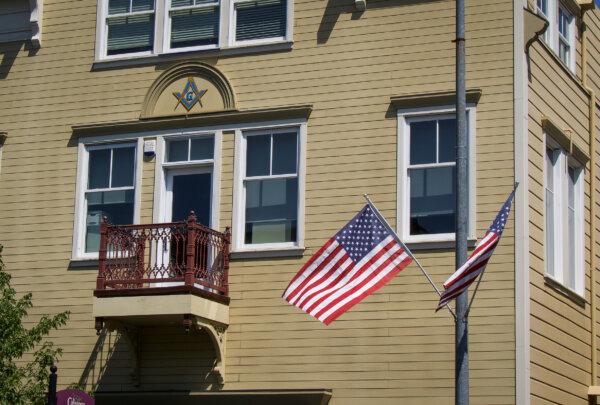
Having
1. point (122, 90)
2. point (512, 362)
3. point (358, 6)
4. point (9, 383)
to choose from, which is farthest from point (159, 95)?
point (512, 362)

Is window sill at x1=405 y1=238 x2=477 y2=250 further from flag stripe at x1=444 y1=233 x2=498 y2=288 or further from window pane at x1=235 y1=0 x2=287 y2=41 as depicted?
window pane at x1=235 y1=0 x2=287 y2=41

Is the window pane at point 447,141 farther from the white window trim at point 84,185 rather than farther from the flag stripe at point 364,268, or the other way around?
the white window trim at point 84,185

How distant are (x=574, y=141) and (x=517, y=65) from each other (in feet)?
8.95

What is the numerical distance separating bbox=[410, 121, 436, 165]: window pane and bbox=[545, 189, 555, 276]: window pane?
2274mm

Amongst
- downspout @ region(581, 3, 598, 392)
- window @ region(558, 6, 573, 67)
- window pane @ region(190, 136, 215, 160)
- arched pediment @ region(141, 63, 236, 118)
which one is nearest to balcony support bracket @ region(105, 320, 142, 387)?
window pane @ region(190, 136, 215, 160)

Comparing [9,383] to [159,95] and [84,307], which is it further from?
[159,95]

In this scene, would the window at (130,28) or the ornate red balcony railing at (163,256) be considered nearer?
the ornate red balcony railing at (163,256)

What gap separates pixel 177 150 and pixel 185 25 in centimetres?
231

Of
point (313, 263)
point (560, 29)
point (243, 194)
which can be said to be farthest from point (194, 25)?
point (313, 263)

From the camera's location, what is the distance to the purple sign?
18125 mm

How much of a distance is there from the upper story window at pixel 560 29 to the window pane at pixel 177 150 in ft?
21.2

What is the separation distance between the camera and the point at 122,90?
23.3 metres

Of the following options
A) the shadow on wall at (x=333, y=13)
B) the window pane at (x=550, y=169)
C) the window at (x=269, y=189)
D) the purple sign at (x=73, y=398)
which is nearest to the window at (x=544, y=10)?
the window pane at (x=550, y=169)

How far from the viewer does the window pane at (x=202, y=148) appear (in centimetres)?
2253
